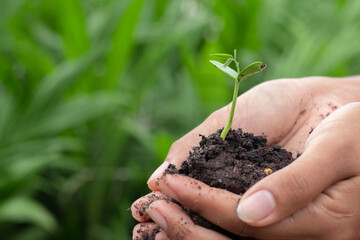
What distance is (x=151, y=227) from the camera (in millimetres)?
639

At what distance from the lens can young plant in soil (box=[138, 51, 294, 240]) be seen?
59 cm

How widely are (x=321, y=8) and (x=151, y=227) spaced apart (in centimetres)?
165

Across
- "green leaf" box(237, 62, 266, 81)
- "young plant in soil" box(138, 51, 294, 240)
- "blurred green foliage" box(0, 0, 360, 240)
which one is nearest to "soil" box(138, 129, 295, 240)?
"young plant in soil" box(138, 51, 294, 240)

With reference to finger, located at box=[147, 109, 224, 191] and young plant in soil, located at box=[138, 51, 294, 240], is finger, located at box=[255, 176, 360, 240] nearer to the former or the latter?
young plant in soil, located at box=[138, 51, 294, 240]

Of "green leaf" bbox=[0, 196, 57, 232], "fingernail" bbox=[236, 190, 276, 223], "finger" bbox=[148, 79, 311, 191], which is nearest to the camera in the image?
"fingernail" bbox=[236, 190, 276, 223]

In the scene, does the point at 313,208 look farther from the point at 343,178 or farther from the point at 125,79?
the point at 125,79

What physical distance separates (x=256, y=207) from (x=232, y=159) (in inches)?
4.8

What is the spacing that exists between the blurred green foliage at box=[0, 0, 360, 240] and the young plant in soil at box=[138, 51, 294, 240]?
19.3 inches

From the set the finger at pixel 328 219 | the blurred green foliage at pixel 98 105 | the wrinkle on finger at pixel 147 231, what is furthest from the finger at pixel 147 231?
the blurred green foliage at pixel 98 105

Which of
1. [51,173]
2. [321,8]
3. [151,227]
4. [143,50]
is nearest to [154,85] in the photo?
[143,50]

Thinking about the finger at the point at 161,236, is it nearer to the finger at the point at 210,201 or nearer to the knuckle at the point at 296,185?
the finger at the point at 210,201

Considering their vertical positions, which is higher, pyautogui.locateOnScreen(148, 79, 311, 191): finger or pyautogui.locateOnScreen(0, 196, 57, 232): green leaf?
pyautogui.locateOnScreen(0, 196, 57, 232): green leaf

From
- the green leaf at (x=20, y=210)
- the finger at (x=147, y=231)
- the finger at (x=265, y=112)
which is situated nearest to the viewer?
the finger at (x=147, y=231)

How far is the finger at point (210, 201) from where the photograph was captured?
55 cm
